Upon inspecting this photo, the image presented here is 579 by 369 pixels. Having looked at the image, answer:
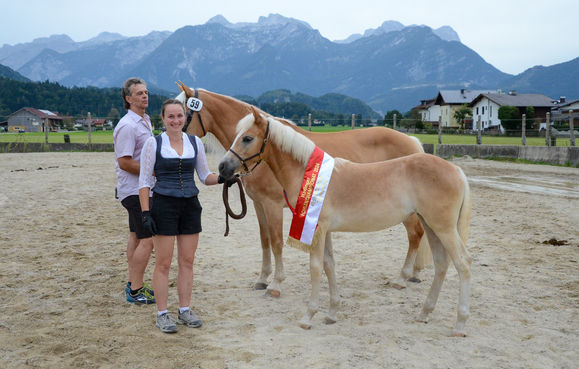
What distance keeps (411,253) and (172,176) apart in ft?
9.78

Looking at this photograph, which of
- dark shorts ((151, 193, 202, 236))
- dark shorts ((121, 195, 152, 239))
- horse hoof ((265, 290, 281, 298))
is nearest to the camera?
dark shorts ((151, 193, 202, 236))

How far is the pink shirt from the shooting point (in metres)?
3.90

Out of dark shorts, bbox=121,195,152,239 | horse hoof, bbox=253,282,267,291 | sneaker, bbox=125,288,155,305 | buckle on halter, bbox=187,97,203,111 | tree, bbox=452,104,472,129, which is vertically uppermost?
tree, bbox=452,104,472,129

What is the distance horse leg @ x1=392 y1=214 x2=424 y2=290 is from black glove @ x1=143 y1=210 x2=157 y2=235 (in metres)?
2.83

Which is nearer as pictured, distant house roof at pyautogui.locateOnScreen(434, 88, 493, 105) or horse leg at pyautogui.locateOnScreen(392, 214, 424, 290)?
horse leg at pyautogui.locateOnScreen(392, 214, 424, 290)

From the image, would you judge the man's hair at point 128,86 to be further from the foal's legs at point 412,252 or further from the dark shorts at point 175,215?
Answer: the foal's legs at point 412,252


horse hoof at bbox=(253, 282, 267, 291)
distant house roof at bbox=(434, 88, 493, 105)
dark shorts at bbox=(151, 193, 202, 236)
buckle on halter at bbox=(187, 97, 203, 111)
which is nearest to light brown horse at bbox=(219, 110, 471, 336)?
dark shorts at bbox=(151, 193, 202, 236)

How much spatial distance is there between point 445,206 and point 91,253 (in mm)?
4790

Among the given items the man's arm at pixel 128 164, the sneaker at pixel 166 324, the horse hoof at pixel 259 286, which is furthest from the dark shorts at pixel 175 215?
the horse hoof at pixel 259 286

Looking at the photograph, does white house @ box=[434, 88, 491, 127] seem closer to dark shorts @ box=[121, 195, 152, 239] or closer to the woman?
dark shorts @ box=[121, 195, 152, 239]

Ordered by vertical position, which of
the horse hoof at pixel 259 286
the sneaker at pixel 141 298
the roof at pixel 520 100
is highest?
the roof at pixel 520 100

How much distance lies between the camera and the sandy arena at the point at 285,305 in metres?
3.23

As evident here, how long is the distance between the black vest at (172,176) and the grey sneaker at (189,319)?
1.08m

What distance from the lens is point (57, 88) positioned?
92.2m
